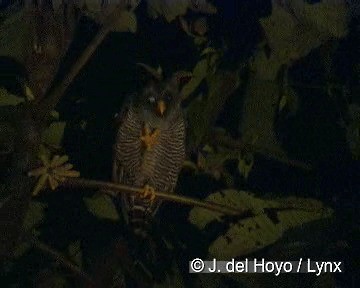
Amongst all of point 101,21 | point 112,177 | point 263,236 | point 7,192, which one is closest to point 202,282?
point 263,236

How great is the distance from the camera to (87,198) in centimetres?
95

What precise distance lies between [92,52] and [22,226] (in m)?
0.29

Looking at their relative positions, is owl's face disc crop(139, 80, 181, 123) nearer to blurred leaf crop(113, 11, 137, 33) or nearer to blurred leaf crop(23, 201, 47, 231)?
blurred leaf crop(113, 11, 137, 33)

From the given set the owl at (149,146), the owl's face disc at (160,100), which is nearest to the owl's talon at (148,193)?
the owl at (149,146)

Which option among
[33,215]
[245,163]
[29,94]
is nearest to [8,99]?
[29,94]

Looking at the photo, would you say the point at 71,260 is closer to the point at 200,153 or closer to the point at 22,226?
the point at 22,226

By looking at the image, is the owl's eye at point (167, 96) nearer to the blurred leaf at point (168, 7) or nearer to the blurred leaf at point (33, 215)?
the blurred leaf at point (168, 7)

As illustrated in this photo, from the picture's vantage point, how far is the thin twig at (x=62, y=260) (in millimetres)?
926

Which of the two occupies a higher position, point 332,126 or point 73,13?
point 73,13

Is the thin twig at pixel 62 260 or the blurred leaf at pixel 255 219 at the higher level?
the blurred leaf at pixel 255 219

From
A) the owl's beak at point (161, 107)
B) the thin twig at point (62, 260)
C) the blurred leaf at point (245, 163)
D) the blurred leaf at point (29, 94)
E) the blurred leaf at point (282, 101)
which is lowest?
the thin twig at point (62, 260)

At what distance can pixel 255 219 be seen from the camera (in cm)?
90

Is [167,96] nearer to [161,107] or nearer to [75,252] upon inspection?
[161,107]

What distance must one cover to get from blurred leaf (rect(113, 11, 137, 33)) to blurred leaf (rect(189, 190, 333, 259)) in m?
0.29
